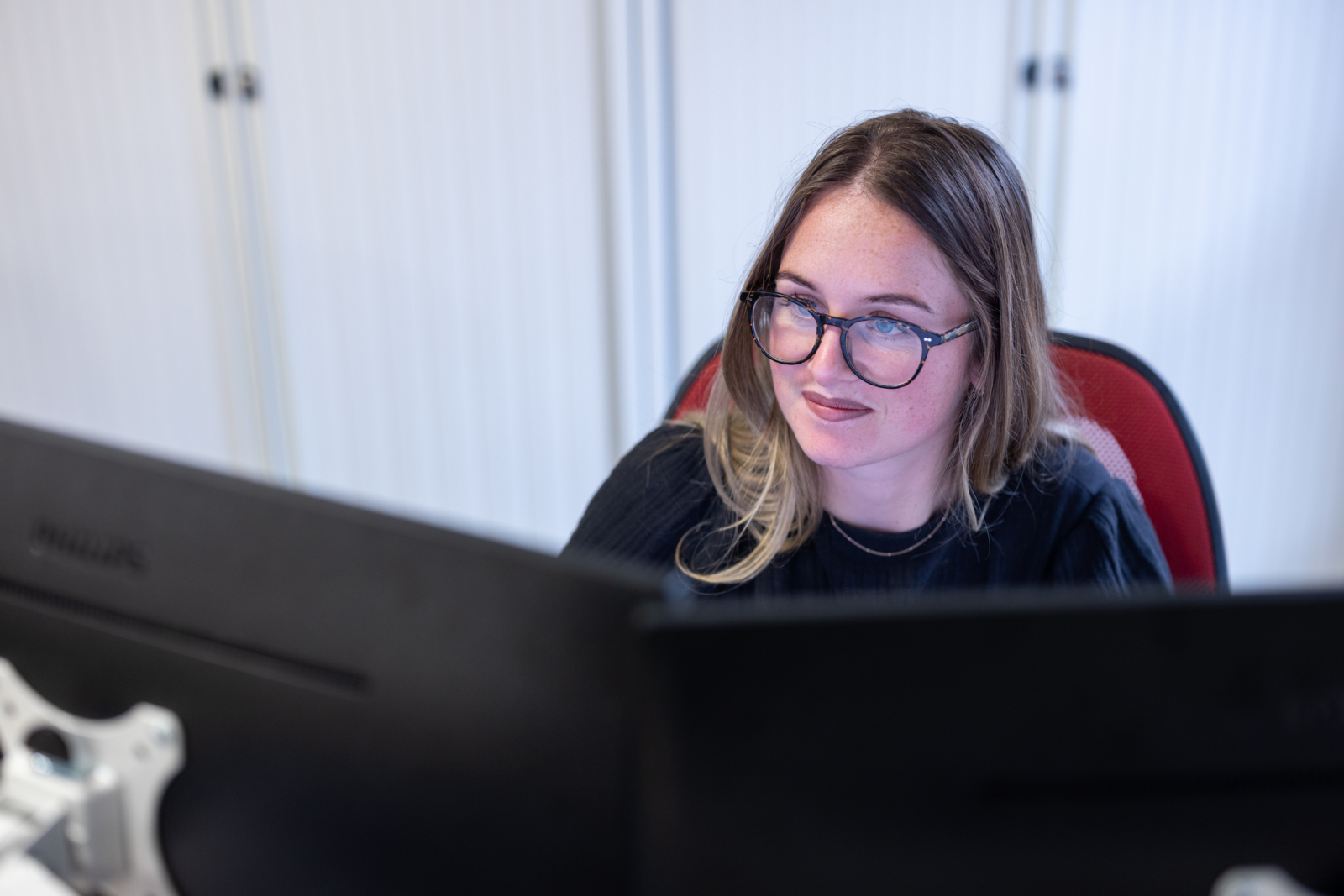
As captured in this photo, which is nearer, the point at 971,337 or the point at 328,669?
the point at 328,669

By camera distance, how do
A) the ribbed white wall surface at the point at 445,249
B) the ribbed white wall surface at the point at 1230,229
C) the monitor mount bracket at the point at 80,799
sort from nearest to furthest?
the monitor mount bracket at the point at 80,799, the ribbed white wall surface at the point at 1230,229, the ribbed white wall surface at the point at 445,249

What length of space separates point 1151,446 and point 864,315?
406mm

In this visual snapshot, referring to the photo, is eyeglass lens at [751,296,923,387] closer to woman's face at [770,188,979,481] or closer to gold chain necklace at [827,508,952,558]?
woman's face at [770,188,979,481]

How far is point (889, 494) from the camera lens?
1.17 metres

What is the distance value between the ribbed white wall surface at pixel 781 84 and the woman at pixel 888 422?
0.82 m

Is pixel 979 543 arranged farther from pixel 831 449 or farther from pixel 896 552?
pixel 831 449

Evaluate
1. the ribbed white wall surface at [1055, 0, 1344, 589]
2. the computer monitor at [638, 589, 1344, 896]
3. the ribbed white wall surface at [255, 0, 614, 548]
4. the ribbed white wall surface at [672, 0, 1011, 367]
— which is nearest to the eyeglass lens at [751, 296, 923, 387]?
the computer monitor at [638, 589, 1344, 896]

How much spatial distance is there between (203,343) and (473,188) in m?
0.79

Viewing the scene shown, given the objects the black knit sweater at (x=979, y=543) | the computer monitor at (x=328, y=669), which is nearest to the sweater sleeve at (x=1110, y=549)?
the black knit sweater at (x=979, y=543)

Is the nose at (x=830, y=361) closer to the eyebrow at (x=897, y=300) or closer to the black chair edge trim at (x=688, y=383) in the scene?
the eyebrow at (x=897, y=300)

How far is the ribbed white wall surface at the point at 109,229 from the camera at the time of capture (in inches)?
91.9

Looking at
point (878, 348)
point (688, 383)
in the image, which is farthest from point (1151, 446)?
point (688, 383)

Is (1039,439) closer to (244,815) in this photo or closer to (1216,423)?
(244,815)

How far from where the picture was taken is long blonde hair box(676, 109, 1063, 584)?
1062 millimetres
